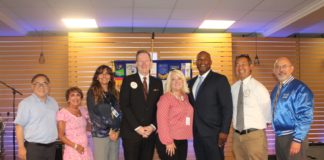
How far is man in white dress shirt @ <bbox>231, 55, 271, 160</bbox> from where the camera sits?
3.69 meters

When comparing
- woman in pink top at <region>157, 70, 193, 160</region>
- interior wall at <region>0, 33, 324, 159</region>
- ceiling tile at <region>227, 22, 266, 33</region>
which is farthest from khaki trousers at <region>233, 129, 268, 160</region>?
ceiling tile at <region>227, 22, 266, 33</region>

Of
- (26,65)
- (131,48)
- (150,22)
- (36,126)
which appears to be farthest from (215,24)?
(36,126)

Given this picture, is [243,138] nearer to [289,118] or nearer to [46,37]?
[289,118]

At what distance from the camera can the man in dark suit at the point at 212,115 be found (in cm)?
346

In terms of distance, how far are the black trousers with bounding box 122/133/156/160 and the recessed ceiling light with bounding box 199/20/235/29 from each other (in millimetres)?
4151

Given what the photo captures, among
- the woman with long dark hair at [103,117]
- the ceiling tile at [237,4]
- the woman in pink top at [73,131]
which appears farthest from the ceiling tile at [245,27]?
the woman in pink top at [73,131]

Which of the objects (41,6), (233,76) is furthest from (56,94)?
(233,76)

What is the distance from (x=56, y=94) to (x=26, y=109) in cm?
425

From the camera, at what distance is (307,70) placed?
26.6 feet

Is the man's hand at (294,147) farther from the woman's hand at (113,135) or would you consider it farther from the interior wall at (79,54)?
the interior wall at (79,54)

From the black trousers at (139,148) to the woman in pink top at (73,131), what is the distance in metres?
0.54

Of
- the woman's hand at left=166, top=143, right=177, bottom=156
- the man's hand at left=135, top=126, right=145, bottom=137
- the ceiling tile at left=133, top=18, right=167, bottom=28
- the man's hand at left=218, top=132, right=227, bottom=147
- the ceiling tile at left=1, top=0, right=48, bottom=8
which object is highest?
the ceiling tile at left=1, top=0, right=48, bottom=8

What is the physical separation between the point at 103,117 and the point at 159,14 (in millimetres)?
3310

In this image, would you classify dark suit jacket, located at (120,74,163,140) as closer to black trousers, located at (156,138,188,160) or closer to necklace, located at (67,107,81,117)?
black trousers, located at (156,138,188,160)
